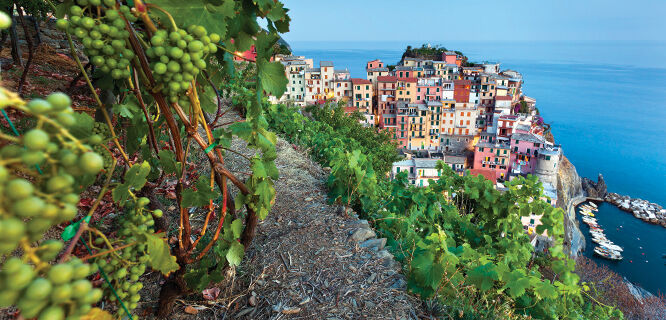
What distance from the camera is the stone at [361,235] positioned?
273 cm

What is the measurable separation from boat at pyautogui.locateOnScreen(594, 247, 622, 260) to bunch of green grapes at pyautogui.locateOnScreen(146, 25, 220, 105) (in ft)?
104

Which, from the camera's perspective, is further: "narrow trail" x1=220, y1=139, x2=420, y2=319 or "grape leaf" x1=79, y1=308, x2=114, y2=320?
"narrow trail" x1=220, y1=139, x2=420, y2=319

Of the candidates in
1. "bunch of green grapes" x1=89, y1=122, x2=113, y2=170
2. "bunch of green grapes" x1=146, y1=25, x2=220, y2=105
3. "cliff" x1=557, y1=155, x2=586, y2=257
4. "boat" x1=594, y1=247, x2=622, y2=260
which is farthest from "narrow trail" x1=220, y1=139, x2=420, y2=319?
"boat" x1=594, y1=247, x2=622, y2=260

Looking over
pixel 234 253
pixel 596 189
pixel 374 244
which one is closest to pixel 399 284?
pixel 374 244

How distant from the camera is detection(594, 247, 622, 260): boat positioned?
24.8 meters

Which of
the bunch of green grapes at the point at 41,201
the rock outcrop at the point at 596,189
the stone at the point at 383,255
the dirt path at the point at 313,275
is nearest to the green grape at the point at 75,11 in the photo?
the bunch of green grapes at the point at 41,201

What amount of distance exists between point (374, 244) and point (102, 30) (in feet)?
7.29

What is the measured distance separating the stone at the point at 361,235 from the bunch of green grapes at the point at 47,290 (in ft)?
7.46

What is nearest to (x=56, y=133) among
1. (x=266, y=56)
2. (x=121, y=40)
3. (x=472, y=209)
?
(x=121, y=40)

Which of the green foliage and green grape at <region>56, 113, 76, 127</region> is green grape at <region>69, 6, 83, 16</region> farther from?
the green foliage

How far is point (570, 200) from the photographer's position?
1254 inches

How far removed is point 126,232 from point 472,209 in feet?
13.0

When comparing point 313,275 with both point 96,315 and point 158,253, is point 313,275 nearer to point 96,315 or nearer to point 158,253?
point 158,253

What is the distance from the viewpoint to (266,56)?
152 centimetres
